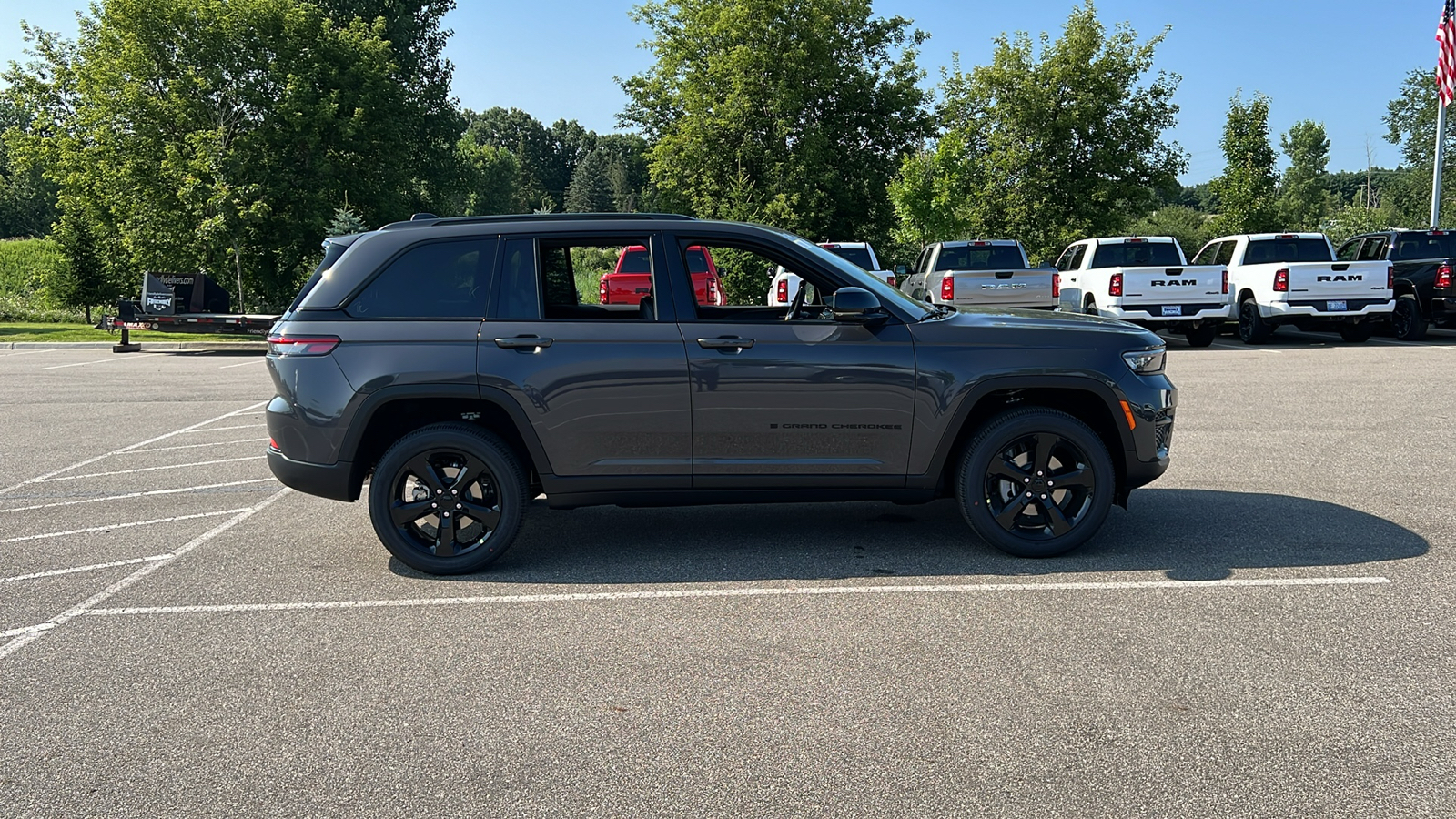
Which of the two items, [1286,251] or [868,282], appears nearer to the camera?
[868,282]

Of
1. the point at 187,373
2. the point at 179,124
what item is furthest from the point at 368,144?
the point at 187,373

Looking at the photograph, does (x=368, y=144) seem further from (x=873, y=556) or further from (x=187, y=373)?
(x=873, y=556)

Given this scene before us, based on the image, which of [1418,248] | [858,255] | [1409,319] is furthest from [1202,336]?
[858,255]

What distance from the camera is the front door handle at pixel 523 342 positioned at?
572cm

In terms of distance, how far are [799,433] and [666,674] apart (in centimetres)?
177

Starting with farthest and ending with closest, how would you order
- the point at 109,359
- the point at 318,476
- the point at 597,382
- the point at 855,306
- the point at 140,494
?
the point at 109,359
the point at 140,494
the point at 318,476
the point at 597,382
the point at 855,306

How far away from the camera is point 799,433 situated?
18.9ft

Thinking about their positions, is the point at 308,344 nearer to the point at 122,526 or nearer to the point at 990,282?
the point at 122,526

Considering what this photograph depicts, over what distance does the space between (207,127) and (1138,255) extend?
2558 centimetres

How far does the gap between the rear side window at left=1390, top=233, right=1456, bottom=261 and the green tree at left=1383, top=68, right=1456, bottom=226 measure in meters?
57.0

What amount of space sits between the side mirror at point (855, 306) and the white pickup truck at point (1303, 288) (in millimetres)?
15579

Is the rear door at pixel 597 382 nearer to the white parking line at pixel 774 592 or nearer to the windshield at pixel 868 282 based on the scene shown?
the white parking line at pixel 774 592

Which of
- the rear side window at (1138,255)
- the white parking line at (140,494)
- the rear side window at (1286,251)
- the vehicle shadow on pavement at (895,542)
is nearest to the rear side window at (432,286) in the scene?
the vehicle shadow on pavement at (895,542)

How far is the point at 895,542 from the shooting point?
6.32 m
